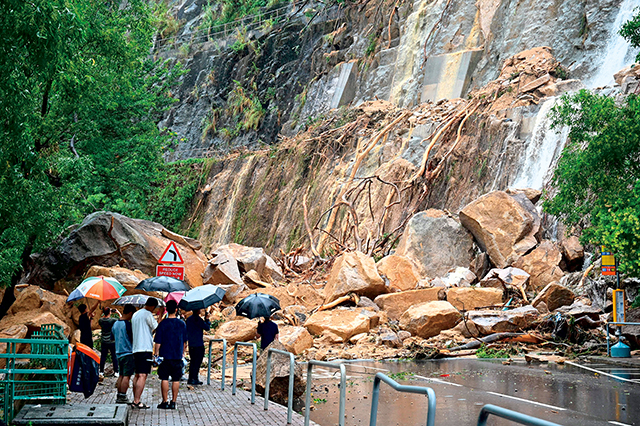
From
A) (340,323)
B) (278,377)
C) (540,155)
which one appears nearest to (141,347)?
(278,377)

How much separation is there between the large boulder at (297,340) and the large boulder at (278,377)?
412 cm

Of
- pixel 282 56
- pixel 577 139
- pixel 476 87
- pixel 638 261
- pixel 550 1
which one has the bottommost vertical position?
pixel 638 261

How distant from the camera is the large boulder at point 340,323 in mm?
17000

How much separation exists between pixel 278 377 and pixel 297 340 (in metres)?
4.82

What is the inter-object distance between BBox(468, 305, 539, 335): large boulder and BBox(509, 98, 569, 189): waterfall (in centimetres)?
815

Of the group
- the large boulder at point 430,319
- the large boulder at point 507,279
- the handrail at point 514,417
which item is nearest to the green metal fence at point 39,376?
the handrail at point 514,417

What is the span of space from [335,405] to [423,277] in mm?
12788

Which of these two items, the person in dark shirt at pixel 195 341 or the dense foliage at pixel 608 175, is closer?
the person in dark shirt at pixel 195 341

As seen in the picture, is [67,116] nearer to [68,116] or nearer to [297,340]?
[68,116]

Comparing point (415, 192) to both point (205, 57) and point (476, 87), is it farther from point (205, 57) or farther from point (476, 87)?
point (205, 57)

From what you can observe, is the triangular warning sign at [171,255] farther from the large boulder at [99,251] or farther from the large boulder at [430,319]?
the large boulder at [99,251]

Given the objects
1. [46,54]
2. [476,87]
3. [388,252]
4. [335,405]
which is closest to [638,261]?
[335,405]

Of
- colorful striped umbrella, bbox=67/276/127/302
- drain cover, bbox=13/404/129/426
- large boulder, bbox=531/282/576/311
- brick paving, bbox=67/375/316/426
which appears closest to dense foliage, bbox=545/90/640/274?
large boulder, bbox=531/282/576/311

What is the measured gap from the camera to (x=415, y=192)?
2908cm
